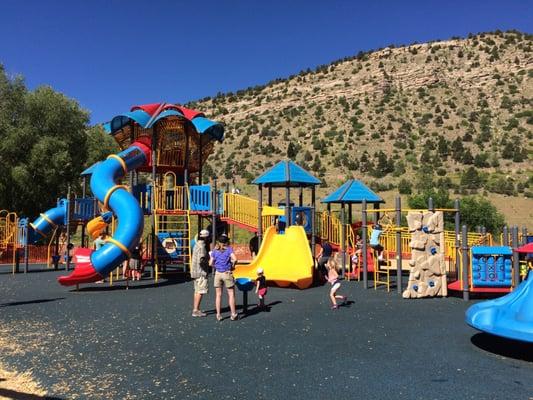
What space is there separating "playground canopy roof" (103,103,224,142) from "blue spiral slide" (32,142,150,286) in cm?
169

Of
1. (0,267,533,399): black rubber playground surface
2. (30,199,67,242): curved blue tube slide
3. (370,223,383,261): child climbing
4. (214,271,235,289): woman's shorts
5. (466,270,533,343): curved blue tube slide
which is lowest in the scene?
(0,267,533,399): black rubber playground surface

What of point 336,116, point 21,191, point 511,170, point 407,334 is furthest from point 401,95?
point 407,334

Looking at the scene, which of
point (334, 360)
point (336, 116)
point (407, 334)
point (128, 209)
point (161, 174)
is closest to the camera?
point (334, 360)

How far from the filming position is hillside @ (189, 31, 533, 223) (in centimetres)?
5041

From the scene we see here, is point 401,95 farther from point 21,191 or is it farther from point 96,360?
point 96,360

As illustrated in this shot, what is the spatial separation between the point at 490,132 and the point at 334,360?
190 ft

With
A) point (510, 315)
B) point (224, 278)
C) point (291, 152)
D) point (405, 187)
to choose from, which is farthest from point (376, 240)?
point (291, 152)

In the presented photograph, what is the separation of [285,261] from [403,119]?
53650mm

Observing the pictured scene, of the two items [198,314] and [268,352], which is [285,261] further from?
[268,352]

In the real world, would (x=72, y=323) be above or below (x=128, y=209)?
below

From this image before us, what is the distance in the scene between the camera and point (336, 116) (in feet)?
222

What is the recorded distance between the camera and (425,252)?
12.1 m

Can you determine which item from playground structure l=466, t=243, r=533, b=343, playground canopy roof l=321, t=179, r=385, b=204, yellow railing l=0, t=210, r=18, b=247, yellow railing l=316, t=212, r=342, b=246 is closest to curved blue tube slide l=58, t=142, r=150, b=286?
yellow railing l=0, t=210, r=18, b=247

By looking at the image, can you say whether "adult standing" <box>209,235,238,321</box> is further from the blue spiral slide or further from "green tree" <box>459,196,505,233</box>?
"green tree" <box>459,196,505,233</box>
